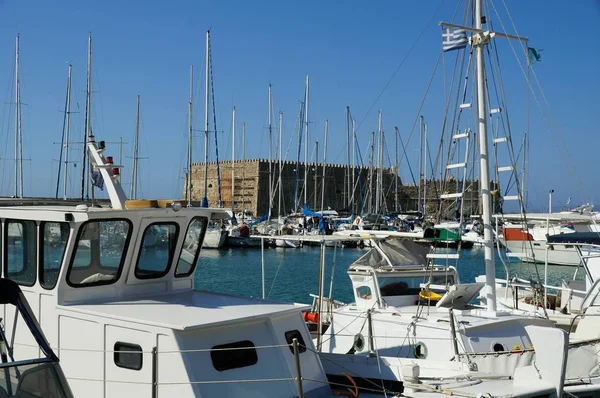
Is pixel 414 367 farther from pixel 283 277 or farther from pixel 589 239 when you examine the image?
pixel 283 277

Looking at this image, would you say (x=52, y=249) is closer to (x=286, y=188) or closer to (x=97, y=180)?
(x=97, y=180)

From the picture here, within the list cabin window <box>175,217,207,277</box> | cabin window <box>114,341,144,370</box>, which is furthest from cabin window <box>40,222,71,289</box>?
cabin window <box>175,217,207,277</box>

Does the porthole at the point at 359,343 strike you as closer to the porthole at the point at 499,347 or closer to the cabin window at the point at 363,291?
the cabin window at the point at 363,291

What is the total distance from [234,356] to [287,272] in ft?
111

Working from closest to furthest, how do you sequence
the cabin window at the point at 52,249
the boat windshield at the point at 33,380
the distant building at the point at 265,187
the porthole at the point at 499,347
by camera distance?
the boat windshield at the point at 33,380
the cabin window at the point at 52,249
the porthole at the point at 499,347
the distant building at the point at 265,187

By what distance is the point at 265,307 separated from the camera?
29.6ft

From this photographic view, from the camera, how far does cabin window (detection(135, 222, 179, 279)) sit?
928cm

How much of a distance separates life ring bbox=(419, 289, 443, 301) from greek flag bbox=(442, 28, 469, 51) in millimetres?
4829

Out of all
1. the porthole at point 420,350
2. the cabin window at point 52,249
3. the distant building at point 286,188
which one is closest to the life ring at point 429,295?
the porthole at point 420,350

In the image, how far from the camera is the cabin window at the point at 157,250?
9281 millimetres

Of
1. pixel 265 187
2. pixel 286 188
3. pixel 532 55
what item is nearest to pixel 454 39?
pixel 532 55

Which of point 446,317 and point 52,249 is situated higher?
point 52,249

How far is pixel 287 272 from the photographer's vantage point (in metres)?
42.1

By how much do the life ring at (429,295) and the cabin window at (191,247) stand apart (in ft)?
17.3
